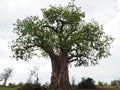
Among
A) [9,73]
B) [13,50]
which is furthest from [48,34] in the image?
[9,73]

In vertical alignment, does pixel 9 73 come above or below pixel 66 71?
above

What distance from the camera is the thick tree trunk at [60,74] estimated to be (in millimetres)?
40594

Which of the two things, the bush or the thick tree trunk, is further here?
the bush

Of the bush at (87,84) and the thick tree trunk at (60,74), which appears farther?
the bush at (87,84)

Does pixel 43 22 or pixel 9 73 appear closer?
pixel 43 22

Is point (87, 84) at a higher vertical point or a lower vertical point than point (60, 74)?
lower

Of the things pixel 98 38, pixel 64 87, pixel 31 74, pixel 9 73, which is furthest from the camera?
pixel 9 73

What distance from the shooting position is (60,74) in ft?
135

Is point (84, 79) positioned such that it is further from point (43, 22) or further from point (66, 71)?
point (43, 22)

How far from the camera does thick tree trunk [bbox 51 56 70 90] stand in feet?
133

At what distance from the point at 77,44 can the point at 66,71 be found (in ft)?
13.8

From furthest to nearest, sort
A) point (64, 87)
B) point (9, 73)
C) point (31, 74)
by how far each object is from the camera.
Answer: point (9, 73), point (31, 74), point (64, 87)

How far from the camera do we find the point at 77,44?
1628 inches

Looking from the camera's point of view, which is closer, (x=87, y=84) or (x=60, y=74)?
(x=60, y=74)
